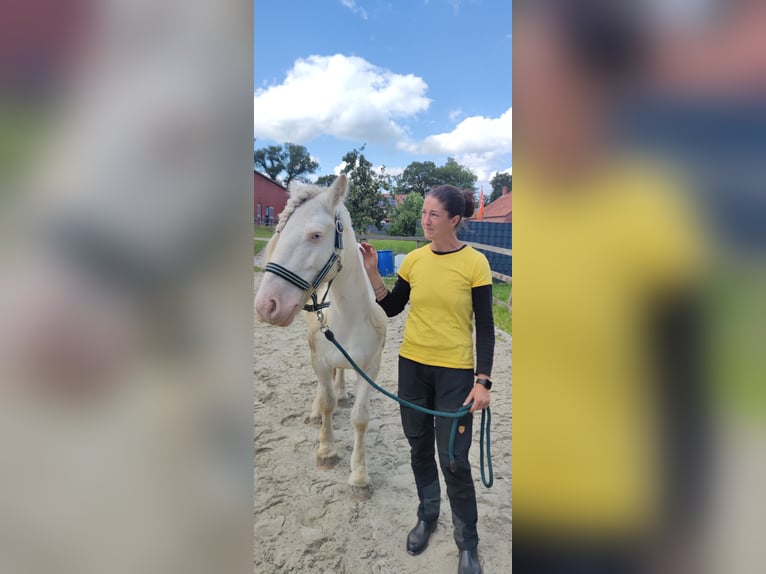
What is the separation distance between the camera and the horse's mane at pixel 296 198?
7.06 ft

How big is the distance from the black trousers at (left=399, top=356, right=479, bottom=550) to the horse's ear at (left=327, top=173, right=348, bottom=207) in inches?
40.3

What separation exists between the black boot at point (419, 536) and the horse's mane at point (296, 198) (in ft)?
6.66

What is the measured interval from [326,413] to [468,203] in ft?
6.90

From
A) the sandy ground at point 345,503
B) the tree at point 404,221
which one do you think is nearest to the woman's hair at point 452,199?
the sandy ground at point 345,503

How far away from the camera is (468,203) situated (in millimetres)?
1933

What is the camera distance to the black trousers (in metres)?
1.86

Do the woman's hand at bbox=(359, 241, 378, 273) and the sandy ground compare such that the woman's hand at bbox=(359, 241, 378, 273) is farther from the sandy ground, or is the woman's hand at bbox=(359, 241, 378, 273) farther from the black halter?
the sandy ground
